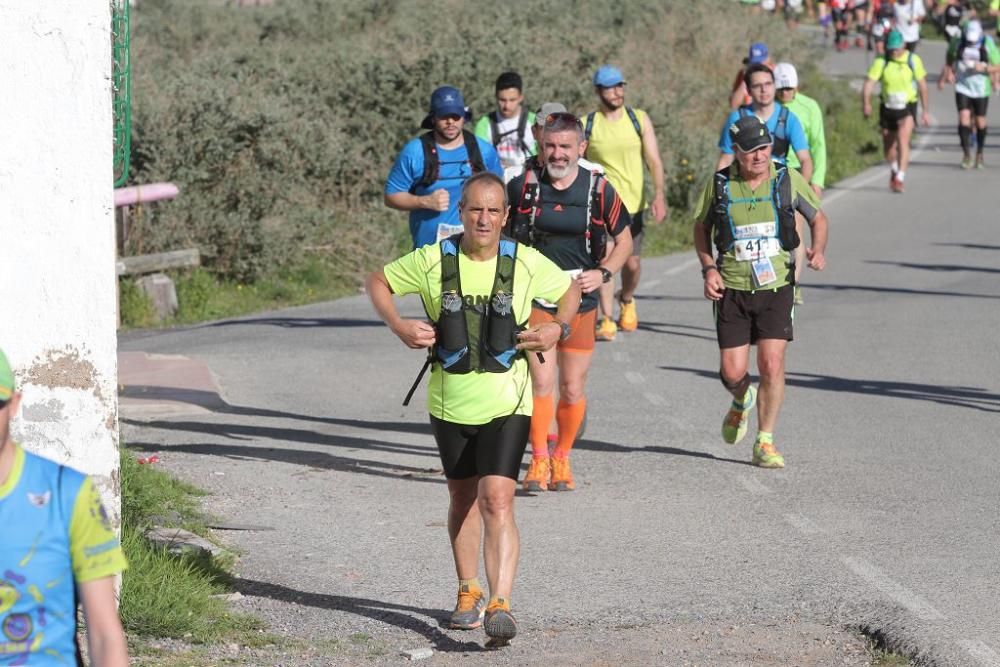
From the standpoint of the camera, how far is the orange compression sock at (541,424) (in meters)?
9.33

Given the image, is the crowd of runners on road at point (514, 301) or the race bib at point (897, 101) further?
the race bib at point (897, 101)

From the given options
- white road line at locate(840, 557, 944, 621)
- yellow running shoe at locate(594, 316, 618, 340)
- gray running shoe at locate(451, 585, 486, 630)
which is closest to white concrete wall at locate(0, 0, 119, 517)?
gray running shoe at locate(451, 585, 486, 630)

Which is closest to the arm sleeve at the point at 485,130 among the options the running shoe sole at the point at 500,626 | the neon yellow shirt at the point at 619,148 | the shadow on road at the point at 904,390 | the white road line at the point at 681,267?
the neon yellow shirt at the point at 619,148

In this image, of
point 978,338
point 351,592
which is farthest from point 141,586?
point 978,338

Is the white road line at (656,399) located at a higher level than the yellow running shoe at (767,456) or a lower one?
lower

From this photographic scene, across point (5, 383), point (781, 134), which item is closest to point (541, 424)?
point (781, 134)

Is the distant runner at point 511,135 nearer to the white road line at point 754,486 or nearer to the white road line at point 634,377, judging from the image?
the white road line at point 634,377

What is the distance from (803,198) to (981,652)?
12.5ft

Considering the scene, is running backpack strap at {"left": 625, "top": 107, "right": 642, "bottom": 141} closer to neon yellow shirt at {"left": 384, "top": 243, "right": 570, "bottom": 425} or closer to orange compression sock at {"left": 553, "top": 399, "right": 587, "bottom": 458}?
orange compression sock at {"left": 553, "top": 399, "right": 587, "bottom": 458}

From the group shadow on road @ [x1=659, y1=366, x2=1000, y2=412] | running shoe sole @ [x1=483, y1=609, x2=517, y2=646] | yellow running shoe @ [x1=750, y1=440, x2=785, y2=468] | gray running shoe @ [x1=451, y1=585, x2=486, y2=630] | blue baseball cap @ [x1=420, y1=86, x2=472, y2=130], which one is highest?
blue baseball cap @ [x1=420, y1=86, x2=472, y2=130]

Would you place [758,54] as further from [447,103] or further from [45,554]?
Result: [45,554]

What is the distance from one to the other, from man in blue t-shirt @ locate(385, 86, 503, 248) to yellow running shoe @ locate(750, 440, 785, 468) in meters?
2.05

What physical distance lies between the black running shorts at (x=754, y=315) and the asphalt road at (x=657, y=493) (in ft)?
2.34

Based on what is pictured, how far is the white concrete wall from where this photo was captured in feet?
20.7
